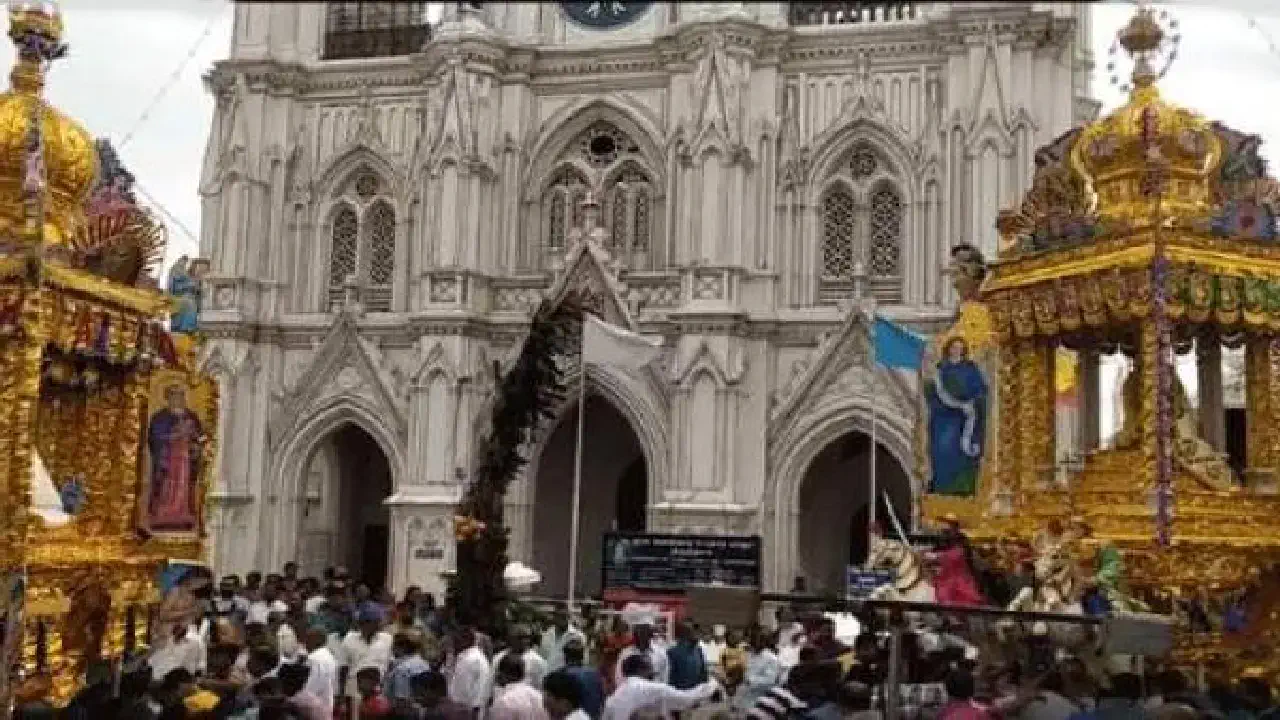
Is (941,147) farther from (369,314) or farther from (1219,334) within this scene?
(1219,334)

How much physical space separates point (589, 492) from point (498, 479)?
14.3m

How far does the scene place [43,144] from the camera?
34.8ft

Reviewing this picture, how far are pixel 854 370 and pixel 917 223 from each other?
2979 mm

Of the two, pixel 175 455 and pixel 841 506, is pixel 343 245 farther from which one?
pixel 175 455

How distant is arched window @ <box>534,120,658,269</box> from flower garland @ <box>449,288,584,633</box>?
1114 centimetres

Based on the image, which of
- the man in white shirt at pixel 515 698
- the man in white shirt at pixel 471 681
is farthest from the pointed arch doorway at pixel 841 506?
the man in white shirt at pixel 515 698

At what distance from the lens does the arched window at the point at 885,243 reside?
27.5 metres

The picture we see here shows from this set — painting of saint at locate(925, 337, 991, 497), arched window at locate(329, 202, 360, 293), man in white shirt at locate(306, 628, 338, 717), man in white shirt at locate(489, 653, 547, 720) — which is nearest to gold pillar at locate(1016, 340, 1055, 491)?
painting of saint at locate(925, 337, 991, 497)

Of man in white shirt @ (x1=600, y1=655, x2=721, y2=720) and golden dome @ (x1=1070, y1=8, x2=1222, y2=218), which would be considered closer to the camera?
man in white shirt @ (x1=600, y1=655, x2=721, y2=720)

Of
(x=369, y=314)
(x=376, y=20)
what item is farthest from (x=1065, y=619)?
(x=376, y=20)

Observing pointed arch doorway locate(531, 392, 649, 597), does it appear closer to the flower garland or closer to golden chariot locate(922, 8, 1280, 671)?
the flower garland

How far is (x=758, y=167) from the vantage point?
27594 mm

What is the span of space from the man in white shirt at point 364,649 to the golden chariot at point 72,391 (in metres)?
1.61

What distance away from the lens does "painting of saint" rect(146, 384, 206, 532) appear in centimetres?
1241
